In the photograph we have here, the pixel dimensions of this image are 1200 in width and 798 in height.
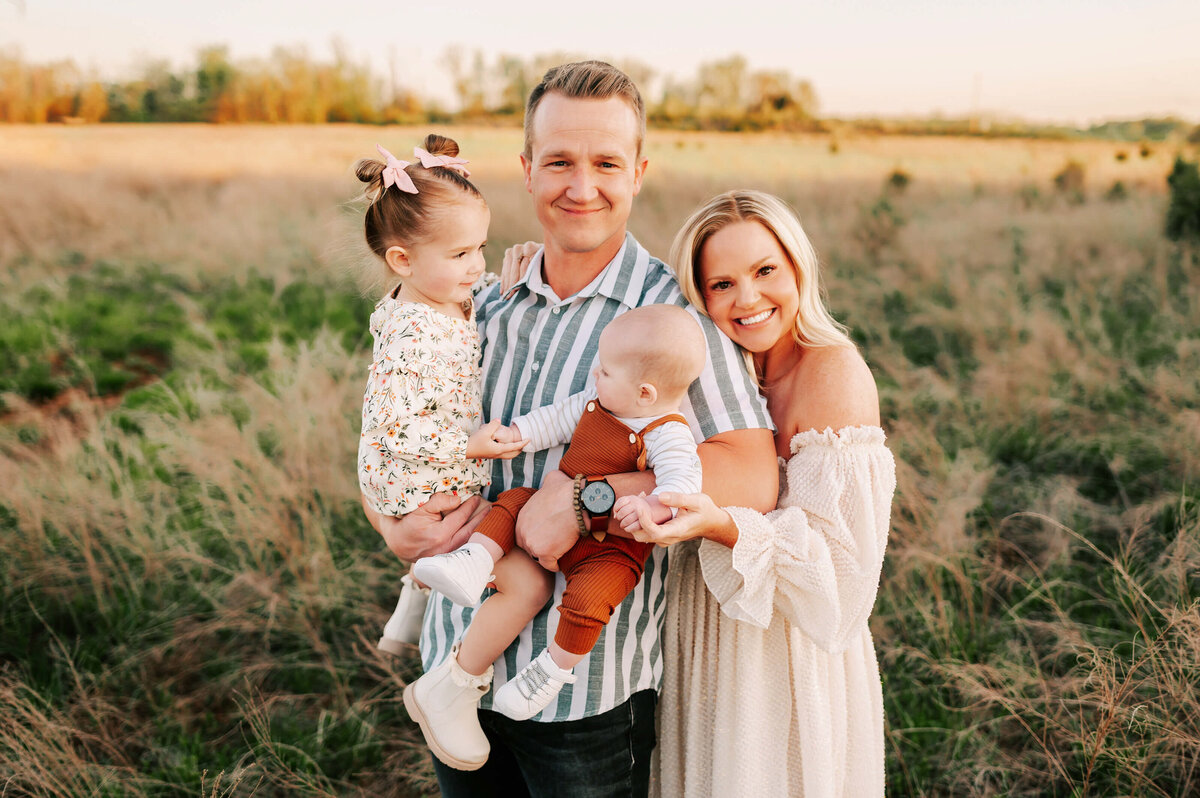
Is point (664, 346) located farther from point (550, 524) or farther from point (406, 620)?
point (406, 620)

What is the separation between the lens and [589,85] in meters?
2.26

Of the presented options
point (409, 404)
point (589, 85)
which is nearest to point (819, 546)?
point (409, 404)

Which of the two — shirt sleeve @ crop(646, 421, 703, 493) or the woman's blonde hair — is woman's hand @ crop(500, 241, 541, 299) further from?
shirt sleeve @ crop(646, 421, 703, 493)

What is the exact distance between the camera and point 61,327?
8578 millimetres

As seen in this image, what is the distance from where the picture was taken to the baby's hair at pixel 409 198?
7.36 feet

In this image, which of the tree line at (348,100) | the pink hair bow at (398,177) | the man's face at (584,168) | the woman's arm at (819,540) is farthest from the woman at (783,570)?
the tree line at (348,100)

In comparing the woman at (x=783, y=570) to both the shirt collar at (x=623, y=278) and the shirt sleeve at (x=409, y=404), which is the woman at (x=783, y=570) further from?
the shirt sleeve at (x=409, y=404)

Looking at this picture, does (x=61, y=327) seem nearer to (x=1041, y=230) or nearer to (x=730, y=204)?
(x=730, y=204)

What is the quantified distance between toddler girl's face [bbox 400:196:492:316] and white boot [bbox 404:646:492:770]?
1063 mm

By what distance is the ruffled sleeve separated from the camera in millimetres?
1941

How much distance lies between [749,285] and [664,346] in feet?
1.07

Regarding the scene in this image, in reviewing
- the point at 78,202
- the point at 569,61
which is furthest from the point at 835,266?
the point at 78,202

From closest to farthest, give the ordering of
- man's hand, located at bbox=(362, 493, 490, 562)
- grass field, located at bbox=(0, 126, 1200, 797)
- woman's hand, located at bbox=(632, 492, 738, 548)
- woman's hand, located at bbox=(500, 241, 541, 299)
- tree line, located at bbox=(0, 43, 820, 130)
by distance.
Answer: woman's hand, located at bbox=(632, 492, 738, 548), man's hand, located at bbox=(362, 493, 490, 562), woman's hand, located at bbox=(500, 241, 541, 299), grass field, located at bbox=(0, 126, 1200, 797), tree line, located at bbox=(0, 43, 820, 130)

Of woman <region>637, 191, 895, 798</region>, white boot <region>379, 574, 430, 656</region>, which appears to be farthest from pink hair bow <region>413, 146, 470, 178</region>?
white boot <region>379, 574, 430, 656</region>
